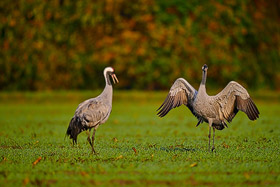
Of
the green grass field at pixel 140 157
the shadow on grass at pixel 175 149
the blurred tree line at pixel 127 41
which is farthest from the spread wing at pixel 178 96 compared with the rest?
the blurred tree line at pixel 127 41

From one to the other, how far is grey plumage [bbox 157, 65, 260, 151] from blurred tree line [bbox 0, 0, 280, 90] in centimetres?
2112

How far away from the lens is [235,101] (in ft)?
35.3

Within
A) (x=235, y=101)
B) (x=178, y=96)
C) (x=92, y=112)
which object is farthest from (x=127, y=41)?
(x=92, y=112)

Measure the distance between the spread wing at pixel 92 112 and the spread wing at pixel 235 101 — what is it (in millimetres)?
2169

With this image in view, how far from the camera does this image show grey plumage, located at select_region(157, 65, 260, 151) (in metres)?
10.5

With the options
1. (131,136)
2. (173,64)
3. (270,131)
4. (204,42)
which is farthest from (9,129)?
(204,42)

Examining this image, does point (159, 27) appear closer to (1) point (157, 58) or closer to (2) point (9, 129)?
(1) point (157, 58)

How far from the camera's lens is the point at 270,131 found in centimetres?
1496

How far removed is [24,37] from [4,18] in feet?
5.47

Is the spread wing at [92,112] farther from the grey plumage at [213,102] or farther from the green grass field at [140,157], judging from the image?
the grey plumage at [213,102]

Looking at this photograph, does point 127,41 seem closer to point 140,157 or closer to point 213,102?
point 213,102

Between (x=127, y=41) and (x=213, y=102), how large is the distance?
22338 mm

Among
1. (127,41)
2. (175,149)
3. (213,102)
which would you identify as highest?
(127,41)

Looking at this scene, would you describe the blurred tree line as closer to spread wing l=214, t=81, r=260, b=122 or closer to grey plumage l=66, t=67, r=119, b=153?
spread wing l=214, t=81, r=260, b=122
